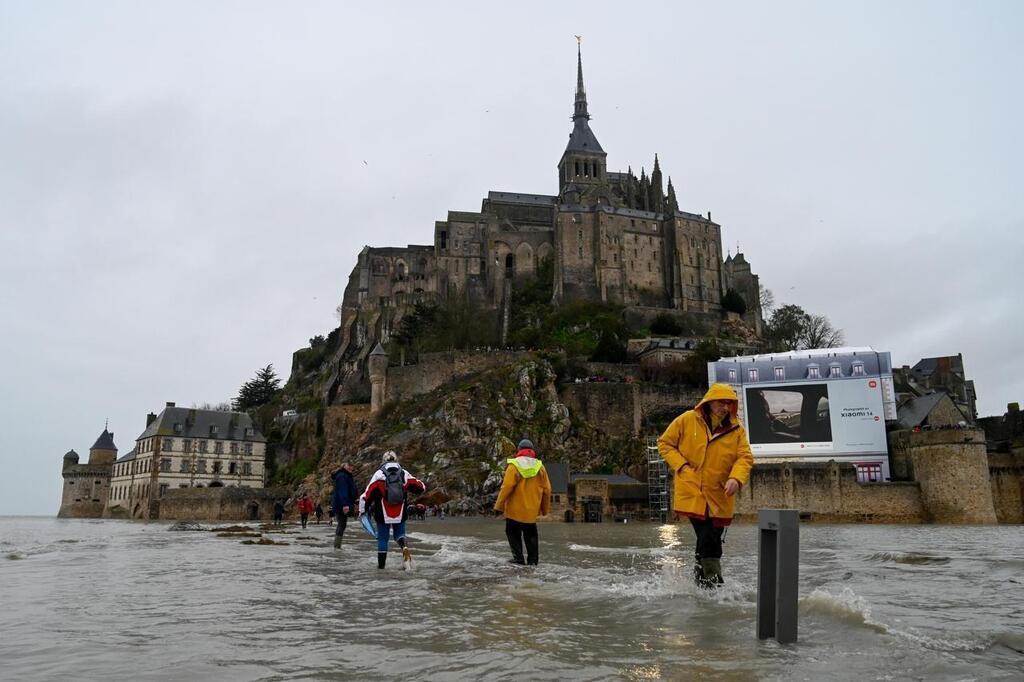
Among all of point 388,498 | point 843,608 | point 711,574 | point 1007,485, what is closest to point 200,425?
point 388,498

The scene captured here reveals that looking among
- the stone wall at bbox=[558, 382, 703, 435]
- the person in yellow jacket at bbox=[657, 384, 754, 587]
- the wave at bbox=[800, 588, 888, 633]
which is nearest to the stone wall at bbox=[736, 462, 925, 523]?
the stone wall at bbox=[558, 382, 703, 435]

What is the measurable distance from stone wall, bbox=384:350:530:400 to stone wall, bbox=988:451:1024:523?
27.1 m

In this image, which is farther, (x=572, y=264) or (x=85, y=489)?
(x=572, y=264)

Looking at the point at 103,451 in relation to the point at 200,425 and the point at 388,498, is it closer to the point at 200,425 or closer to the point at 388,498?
the point at 200,425

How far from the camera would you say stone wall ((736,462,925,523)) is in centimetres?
3750

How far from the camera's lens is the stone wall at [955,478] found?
1427 inches

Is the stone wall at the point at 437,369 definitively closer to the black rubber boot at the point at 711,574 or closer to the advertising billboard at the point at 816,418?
the advertising billboard at the point at 816,418

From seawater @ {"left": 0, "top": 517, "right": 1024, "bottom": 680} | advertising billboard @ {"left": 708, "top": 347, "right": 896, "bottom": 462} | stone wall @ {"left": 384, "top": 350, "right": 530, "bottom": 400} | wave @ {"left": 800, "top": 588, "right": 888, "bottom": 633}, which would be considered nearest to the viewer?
seawater @ {"left": 0, "top": 517, "right": 1024, "bottom": 680}

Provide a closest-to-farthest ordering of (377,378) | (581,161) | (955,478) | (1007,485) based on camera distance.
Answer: (955,478), (1007,485), (377,378), (581,161)

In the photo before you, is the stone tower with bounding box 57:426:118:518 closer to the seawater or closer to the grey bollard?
the seawater

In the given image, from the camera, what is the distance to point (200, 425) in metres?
53.1

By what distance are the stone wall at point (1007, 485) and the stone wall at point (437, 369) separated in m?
27.1

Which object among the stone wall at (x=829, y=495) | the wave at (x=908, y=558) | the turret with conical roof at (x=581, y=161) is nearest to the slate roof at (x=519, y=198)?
the turret with conical roof at (x=581, y=161)

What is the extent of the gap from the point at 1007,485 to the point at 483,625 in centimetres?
4274
